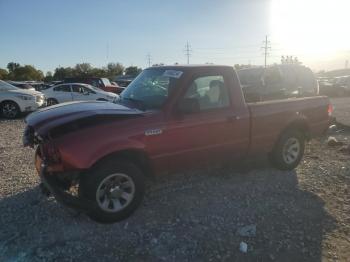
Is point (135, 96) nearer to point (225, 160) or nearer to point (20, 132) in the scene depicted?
point (225, 160)

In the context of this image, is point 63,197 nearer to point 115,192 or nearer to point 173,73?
point 115,192

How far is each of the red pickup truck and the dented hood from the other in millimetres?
12

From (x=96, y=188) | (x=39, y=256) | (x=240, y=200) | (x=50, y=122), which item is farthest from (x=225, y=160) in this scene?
(x=39, y=256)

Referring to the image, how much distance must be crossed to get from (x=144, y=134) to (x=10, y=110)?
449 inches

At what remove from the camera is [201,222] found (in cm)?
458

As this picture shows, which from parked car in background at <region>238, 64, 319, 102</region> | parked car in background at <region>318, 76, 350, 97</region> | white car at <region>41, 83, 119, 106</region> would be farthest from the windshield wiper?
parked car in background at <region>318, 76, 350, 97</region>

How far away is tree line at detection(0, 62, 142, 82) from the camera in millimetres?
69562

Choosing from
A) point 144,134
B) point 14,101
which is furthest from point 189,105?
point 14,101

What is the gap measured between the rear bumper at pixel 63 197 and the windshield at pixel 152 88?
4.86ft

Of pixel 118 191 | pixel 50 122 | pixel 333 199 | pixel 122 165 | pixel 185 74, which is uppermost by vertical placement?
pixel 185 74

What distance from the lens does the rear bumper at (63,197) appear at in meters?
4.07

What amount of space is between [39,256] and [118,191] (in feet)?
3.68

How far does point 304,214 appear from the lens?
489 cm

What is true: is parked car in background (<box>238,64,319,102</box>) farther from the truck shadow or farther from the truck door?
the truck shadow
